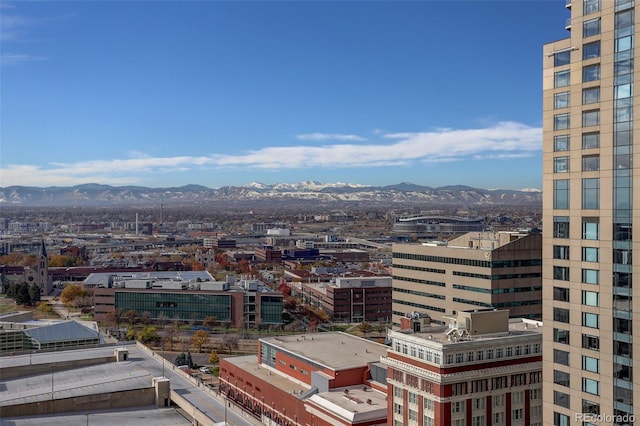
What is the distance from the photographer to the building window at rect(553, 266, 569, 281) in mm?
20406

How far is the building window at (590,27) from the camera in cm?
1944

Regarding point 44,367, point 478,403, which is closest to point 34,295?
point 44,367

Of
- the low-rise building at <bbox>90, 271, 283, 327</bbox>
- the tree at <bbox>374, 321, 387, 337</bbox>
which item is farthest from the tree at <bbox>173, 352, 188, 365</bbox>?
the tree at <bbox>374, 321, 387, 337</bbox>

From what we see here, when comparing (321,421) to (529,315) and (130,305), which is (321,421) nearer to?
(529,315)

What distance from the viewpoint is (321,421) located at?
38.7 metres

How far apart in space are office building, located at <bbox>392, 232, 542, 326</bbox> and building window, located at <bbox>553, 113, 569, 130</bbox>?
1375 inches

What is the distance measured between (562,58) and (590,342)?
26.2 ft

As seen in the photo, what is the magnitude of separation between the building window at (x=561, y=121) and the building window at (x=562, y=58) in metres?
1.45

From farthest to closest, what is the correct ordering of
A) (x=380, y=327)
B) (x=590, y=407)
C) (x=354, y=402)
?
(x=380, y=327)
(x=354, y=402)
(x=590, y=407)

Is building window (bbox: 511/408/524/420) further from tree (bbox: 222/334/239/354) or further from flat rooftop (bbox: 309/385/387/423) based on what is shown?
tree (bbox: 222/334/239/354)

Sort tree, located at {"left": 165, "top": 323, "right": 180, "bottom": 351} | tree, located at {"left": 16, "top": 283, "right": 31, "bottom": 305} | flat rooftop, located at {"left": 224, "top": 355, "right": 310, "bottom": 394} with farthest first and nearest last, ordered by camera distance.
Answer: tree, located at {"left": 16, "top": 283, "right": 31, "bottom": 305}, tree, located at {"left": 165, "top": 323, "right": 180, "bottom": 351}, flat rooftop, located at {"left": 224, "top": 355, "right": 310, "bottom": 394}

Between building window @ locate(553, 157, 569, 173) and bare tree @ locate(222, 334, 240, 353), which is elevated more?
building window @ locate(553, 157, 569, 173)

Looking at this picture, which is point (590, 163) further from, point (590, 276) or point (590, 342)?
point (590, 342)

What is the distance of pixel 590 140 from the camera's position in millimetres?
19734
